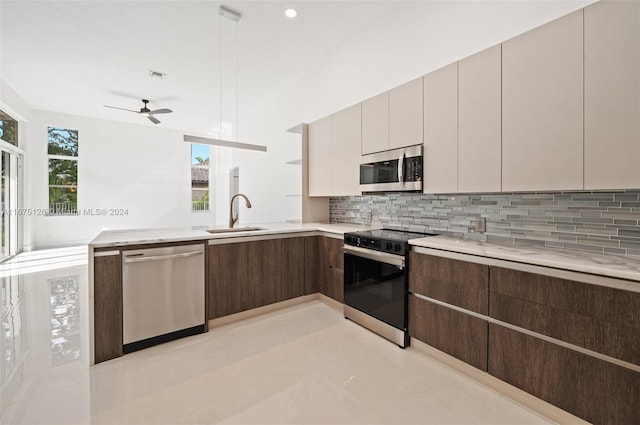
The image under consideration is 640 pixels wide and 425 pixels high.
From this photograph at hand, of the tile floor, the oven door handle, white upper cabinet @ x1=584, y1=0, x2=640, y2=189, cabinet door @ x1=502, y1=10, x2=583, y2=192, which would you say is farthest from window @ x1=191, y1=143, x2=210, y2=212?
white upper cabinet @ x1=584, y1=0, x2=640, y2=189

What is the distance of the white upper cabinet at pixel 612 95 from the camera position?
1466 mm

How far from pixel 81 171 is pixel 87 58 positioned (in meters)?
4.08

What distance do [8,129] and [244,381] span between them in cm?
711

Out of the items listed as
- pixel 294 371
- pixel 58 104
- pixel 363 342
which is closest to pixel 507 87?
pixel 363 342

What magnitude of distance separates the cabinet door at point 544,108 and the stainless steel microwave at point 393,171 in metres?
0.70

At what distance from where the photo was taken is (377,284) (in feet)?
8.33

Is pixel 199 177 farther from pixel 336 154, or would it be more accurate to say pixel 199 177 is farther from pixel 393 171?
pixel 393 171

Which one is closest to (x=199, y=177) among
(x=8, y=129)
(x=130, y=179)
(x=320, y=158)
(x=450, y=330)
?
(x=130, y=179)

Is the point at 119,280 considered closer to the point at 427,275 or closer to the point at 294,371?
the point at 294,371

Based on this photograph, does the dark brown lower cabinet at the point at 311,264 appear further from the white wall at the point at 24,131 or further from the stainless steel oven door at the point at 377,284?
the white wall at the point at 24,131

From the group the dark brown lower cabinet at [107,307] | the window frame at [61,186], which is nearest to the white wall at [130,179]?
the window frame at [61,186]

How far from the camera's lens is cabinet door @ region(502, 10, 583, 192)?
1.65 metres

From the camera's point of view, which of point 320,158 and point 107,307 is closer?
point 107,307

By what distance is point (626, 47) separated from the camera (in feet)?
4.86
